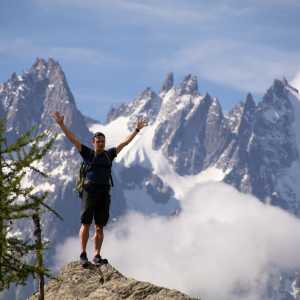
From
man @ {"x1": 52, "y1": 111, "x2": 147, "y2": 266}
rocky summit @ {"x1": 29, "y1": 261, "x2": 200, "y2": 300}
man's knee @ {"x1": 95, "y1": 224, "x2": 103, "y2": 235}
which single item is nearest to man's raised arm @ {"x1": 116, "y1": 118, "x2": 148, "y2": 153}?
man @ {"x1": 52, "y1": 111, "x2": 147, "y2": 266}

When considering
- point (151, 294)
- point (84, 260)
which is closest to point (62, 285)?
point (84, 260)

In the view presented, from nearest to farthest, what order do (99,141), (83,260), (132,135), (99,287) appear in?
(99,141) → (99,287) → (83,260) → (132,135)

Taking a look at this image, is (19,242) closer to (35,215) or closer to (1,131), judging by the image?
(35,215)

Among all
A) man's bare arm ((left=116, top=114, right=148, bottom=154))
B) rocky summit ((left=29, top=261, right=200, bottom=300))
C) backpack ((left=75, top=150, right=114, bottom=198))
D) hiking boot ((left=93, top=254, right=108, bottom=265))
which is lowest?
rocky summit ((left=29, top=261, right=200, bottom=300))

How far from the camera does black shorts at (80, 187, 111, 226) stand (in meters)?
18.5

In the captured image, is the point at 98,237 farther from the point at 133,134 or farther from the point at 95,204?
the point at 133,134

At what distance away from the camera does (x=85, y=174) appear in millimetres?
18422

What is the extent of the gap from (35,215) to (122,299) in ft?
13.5

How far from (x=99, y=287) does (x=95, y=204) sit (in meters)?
1.74

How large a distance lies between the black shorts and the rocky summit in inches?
47.1

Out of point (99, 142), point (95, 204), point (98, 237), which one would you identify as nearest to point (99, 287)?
point (98, 237)

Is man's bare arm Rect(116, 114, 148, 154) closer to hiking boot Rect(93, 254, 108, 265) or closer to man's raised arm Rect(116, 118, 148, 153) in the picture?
man's raised arm Rect(116, 118, 148, 153)

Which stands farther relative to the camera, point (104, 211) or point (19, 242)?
point (104, 211)

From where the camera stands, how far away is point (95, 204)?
18.6 m
